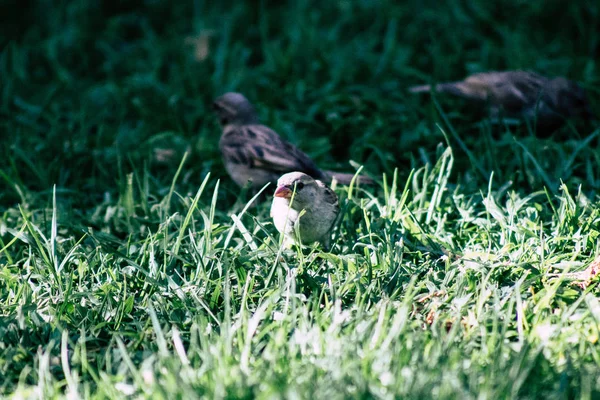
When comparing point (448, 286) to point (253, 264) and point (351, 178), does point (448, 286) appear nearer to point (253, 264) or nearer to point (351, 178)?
point (253, 264)

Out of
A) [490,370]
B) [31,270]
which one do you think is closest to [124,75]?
[31,270]

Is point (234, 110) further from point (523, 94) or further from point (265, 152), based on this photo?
point (523, 94)

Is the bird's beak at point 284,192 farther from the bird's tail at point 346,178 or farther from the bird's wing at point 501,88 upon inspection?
the bird's wing at point 501,88

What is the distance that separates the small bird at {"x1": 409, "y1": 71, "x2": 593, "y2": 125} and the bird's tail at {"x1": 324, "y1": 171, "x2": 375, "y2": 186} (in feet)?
4.39

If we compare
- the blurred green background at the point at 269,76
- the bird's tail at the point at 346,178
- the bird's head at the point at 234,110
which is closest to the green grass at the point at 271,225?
the blurred green background at the point at 269,76

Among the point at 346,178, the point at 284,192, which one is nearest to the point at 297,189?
the point at 284,192

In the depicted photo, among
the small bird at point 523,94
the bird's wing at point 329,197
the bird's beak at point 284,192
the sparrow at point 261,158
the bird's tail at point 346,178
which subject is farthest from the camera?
the small bird at point 523,94

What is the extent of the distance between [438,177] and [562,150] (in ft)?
3.65

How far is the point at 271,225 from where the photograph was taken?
5.44 meters

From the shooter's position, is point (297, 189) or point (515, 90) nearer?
point (297, 189)

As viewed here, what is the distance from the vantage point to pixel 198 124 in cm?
733

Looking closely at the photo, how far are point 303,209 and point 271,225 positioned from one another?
0.65 metres

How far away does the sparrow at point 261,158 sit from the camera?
5.97 metres

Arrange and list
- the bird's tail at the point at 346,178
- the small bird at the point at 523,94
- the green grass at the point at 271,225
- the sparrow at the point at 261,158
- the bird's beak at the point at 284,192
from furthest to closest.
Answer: the small bird at the point at 523,94 → the sparrow at the point at 261,158 → the bird's tail at the point at 346,178 → the bird's beak at the point at 284,192 → the green grass at the point at 271,225
